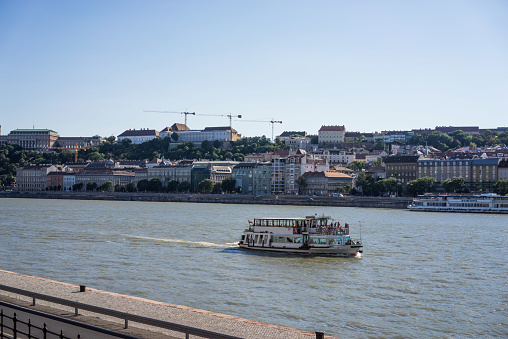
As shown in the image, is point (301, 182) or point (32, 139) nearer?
point (301, 182)

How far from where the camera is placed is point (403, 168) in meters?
101

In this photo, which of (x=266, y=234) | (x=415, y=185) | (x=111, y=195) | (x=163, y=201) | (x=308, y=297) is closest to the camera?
(x=308, y=297)

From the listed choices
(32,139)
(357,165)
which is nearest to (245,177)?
(357,165)

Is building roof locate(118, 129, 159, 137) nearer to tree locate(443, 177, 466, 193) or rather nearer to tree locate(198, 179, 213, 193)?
tree locate(198, 179, 213, 193)

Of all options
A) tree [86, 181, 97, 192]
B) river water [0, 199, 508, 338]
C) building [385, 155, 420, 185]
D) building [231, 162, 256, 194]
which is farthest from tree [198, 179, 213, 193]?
river water [0, 199, 508, 338]

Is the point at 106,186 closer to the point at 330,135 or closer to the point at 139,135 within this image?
the point at 139,135

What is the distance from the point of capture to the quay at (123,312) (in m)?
10.7

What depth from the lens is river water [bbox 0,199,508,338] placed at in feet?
52.8

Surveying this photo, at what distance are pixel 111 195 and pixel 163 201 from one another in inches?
496

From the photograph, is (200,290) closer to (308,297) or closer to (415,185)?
(308,297)

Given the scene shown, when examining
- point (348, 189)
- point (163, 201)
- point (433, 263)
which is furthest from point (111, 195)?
point (433, 263)

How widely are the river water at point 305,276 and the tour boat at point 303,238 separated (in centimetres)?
72

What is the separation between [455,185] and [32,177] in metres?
91.2

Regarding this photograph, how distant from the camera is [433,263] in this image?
26.3 metres
